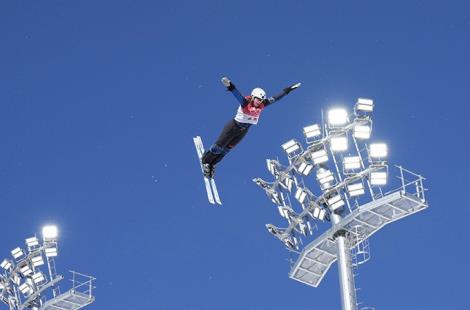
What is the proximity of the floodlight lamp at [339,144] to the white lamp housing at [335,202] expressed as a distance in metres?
2.24

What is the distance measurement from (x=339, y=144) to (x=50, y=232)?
16667mm

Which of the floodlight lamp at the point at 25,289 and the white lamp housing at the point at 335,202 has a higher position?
the floodlight lamp at the point at 25,289

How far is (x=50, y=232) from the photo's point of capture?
42.7 metres

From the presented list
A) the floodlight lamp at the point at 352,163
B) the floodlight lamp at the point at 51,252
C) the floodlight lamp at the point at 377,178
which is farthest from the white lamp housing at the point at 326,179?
the floodlight lamp at the point at 51,252

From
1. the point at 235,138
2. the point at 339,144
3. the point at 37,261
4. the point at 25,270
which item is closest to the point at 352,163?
the point at 339,144

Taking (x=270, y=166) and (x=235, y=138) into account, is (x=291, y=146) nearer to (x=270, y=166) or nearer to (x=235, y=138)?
(x=270, y=166)

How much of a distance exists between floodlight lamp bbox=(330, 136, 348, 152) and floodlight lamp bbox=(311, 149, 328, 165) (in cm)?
39

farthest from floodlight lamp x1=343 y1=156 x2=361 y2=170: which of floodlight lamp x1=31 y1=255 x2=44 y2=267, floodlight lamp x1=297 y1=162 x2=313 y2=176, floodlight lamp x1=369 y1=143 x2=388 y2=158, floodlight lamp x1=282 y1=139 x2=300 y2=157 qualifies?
floodlight lamp x1=31 y1=255 x2=44 y2=267

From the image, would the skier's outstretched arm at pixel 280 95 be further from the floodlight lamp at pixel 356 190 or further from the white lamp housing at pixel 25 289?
the white lamp housing at pixel 25 289

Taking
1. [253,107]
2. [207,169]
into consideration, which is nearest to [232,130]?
[253,107]

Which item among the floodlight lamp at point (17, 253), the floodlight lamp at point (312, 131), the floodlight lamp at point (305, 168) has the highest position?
the floodlight lamp at point (17, 253)

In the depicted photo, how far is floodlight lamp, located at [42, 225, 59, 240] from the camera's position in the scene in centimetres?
4269

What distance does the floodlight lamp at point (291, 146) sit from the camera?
3488 cm

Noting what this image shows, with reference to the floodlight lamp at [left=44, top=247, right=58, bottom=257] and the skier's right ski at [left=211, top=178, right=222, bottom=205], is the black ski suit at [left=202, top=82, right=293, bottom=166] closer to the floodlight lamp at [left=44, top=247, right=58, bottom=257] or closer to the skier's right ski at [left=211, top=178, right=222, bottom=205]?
the skier's right ski at [left=211, top=178, right=222, bottom=205]
